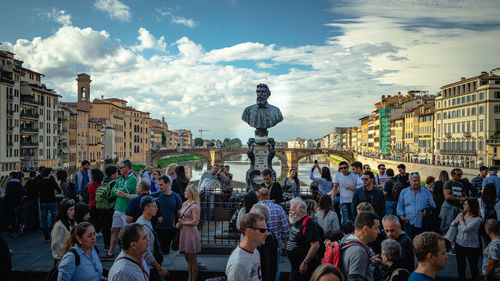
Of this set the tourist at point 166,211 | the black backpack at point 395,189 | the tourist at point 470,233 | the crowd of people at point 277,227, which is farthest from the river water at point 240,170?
the tourist at point 166,211

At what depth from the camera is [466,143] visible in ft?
172

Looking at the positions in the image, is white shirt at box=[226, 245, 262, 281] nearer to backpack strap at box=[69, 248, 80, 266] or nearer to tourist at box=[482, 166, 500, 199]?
backpack strap at box=[69, 248, 80, 266]

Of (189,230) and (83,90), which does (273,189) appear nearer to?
(189,230)

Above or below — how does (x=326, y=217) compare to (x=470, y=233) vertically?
above

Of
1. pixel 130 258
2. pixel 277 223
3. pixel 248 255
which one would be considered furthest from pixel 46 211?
pixel 248 255

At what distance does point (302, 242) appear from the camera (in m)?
4.66

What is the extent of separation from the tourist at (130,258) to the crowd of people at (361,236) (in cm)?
81

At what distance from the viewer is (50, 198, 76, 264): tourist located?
4945mm

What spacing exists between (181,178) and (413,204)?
4657 millimetres

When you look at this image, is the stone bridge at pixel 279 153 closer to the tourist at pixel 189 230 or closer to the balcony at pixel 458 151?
the balcony at pixel 458 151

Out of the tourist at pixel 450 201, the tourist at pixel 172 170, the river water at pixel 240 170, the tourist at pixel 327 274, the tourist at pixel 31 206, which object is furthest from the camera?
the river water at pixel 240 170

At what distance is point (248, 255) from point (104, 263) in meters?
4.54

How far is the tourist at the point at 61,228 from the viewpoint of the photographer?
4.95 metres

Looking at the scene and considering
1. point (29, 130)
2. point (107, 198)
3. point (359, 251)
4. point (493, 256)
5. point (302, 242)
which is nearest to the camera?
point (359, 251)
